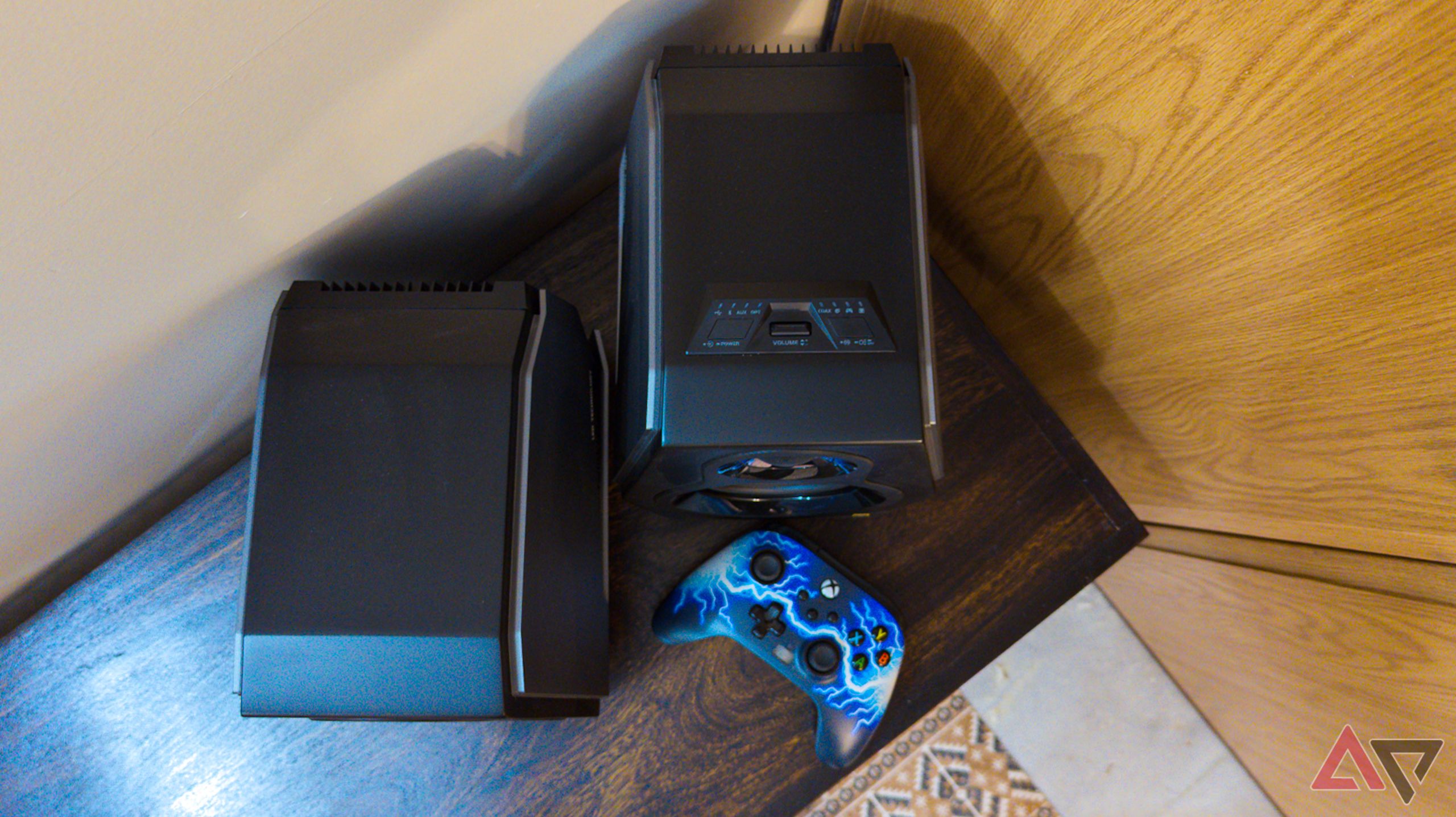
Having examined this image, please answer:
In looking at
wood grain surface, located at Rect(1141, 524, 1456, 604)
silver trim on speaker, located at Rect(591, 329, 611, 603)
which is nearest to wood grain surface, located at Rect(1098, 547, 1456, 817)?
wood grain surface, located at Rect(1141, 524, 1456, 604)

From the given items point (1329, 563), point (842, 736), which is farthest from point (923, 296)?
point (1329, 563)

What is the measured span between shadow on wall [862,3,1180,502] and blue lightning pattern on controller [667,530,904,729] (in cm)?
42

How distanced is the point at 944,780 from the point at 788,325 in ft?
4.02

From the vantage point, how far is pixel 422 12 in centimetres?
54

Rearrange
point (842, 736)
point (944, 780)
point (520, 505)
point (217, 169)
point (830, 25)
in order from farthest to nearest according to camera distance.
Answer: point (944, 780) → point (830, 25) → point (842, 736) → point (520, 505) → point (217, 169)

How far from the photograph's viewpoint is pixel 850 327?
2.03 feet

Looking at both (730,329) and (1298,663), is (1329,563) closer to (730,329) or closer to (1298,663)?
(1298,663)

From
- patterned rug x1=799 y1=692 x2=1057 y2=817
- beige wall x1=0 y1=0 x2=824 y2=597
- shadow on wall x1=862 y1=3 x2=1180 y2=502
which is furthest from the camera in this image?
patterned rug x1=799 y1=692 x2=1057 y2=817

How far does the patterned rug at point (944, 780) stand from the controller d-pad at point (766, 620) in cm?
82

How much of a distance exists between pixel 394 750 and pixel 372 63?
0.65 m

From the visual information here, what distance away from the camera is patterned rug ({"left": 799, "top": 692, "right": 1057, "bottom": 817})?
1481 millimetres

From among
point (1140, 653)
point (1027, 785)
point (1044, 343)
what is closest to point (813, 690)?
point (1044, 343)

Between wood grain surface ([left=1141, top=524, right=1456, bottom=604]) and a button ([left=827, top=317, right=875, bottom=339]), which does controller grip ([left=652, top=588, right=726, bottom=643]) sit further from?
wood grain surface ([left=1141, top=524, right=1456, bottom=604])

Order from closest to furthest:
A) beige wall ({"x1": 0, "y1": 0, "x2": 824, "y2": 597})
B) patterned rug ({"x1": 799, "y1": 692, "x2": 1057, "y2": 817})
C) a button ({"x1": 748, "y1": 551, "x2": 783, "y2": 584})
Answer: beige wall ({"x1": 0, "y1": 0, "x2": 824, "y2": 597}), a button ({"x1": 748, "y1": 551, "x2": 783, "y2": 584}), patterned rug ({"x1": 799, "y1": 692, "x2": 1057, "y2": 817})
